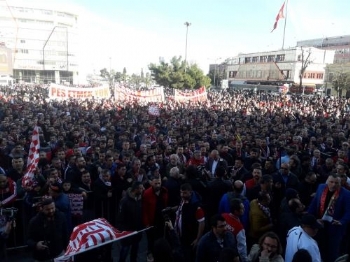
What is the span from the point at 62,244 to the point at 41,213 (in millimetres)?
483

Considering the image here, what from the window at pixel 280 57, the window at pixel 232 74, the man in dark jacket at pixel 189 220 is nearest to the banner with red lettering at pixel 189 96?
the man in dark jacket at pixel 189 220

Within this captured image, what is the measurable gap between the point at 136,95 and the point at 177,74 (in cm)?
1983

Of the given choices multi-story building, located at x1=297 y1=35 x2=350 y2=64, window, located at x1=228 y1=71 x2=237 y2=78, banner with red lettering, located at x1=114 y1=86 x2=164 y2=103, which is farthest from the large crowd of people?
multi-story building, located at x1=297 y1=35 x2=350 y2=64

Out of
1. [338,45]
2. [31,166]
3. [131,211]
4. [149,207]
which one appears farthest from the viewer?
[338,45]

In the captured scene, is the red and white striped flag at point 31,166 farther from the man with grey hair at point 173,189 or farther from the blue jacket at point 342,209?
the blue jacket at point 342,209

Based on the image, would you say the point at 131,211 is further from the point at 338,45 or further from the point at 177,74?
the point at 338,45

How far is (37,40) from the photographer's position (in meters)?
91.1

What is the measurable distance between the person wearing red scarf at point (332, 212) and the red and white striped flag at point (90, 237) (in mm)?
2878

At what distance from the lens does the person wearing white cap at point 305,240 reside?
3.69 meters

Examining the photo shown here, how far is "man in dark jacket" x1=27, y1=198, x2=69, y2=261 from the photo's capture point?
3930 millimetres

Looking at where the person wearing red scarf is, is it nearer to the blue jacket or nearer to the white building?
the blue jacket

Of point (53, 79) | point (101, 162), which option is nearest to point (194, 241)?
point (101, 162)

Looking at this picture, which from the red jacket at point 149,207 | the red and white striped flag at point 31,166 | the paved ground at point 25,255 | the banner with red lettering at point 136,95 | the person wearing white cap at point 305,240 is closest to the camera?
the person wearing white cap at point 305,240

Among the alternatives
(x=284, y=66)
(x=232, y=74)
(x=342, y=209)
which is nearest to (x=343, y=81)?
(x=284, y=66)
